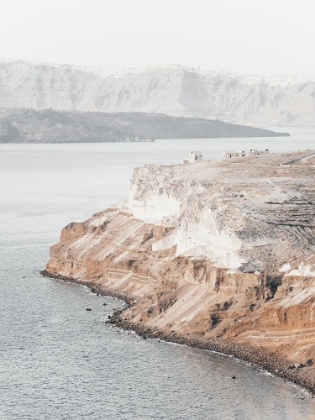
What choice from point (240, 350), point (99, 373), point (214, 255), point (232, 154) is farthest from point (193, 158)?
point (99, 373)

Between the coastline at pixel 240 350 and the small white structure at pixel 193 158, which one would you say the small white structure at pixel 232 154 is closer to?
the small white structure at pixel 193 158

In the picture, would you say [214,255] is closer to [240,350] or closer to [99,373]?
[240,350]

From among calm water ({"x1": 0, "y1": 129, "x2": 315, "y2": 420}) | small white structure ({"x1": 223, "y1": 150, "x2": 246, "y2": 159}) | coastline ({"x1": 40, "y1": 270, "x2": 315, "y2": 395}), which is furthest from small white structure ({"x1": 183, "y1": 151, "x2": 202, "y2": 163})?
coastline ({"x1": 40, "y1": 270, "x2": 315, "y2": 395})

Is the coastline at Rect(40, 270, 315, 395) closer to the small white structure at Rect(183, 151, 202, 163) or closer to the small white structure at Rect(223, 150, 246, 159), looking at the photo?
the small white structure at Rect(183, 151, 202, 163)

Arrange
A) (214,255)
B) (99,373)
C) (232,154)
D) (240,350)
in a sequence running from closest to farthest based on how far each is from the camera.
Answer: (99,373) → (240,350) → (214,255) → (232,154)

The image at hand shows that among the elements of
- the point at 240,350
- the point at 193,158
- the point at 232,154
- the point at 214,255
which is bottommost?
the point at 240,350
